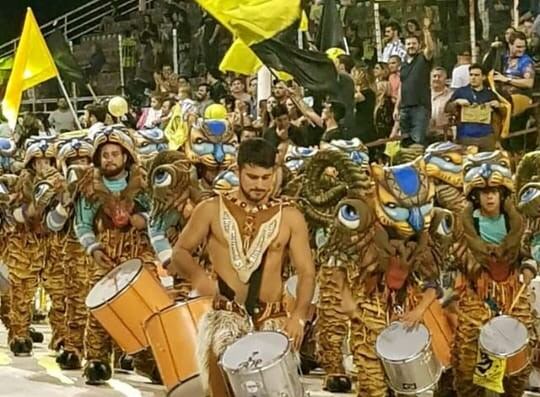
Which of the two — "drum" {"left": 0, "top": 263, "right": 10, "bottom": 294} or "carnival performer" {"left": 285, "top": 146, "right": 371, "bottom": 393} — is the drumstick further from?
"drum" {"left": 0, "top": 263, "right": 10, "bottom": 294}

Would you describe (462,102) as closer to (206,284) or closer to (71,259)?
(71,259)

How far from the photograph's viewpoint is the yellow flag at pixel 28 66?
13.6 m

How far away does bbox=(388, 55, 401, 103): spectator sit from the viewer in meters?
12.4

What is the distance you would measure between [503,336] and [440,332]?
0.39 metres

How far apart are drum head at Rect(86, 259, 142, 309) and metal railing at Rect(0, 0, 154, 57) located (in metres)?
16.2

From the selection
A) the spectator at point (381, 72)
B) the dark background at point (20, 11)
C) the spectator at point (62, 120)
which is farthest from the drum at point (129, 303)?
the dark background at point (20, 11)

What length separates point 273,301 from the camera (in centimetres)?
636

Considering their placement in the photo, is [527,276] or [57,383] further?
[57,383]

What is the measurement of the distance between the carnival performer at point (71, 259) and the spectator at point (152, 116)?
13.6 ft

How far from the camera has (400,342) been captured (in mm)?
6883

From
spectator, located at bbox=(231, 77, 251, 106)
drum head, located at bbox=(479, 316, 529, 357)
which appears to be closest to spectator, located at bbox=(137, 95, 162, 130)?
spectator, located at bbox=(231, 77, 251, 106)

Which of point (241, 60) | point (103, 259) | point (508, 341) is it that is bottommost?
point (508, 341)

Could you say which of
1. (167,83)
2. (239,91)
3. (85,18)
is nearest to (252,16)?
(239,91)

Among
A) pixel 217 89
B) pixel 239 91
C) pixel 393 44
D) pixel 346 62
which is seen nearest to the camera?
pixel 346 62
